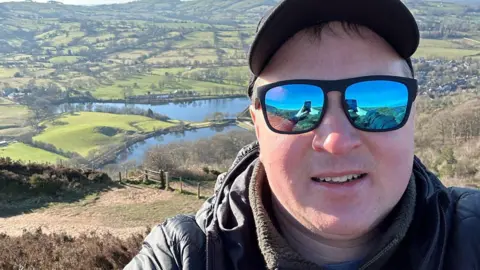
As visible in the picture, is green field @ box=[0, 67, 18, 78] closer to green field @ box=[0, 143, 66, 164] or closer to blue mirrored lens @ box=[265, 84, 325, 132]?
green field @ box=[0, 143, 66, 164]

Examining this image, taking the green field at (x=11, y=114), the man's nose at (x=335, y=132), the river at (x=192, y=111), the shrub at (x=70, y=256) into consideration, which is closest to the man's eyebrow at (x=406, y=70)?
the man's nose at (x=335, y=132)

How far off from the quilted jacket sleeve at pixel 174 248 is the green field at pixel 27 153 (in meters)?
34.5

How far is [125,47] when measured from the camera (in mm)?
104250

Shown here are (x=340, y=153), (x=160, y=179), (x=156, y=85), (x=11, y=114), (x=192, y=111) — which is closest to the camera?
(x=340, y=153)

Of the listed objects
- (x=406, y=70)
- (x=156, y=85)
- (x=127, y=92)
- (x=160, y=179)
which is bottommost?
(x=127, y=92)

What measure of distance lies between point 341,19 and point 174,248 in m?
0.77

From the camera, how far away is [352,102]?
1.06 metres

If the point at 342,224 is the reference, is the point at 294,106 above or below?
above

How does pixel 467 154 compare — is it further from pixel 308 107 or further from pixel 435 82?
pixel 435 82

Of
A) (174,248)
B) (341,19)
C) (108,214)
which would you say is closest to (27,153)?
(108,214)

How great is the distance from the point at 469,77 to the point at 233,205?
173ft

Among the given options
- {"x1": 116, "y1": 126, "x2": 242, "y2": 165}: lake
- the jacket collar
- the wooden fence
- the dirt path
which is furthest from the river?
the jacket collar

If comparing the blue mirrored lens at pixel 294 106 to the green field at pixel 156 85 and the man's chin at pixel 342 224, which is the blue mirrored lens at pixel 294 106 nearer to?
the man's chin at pixel 342 224

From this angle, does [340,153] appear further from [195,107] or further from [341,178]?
[195,107]
